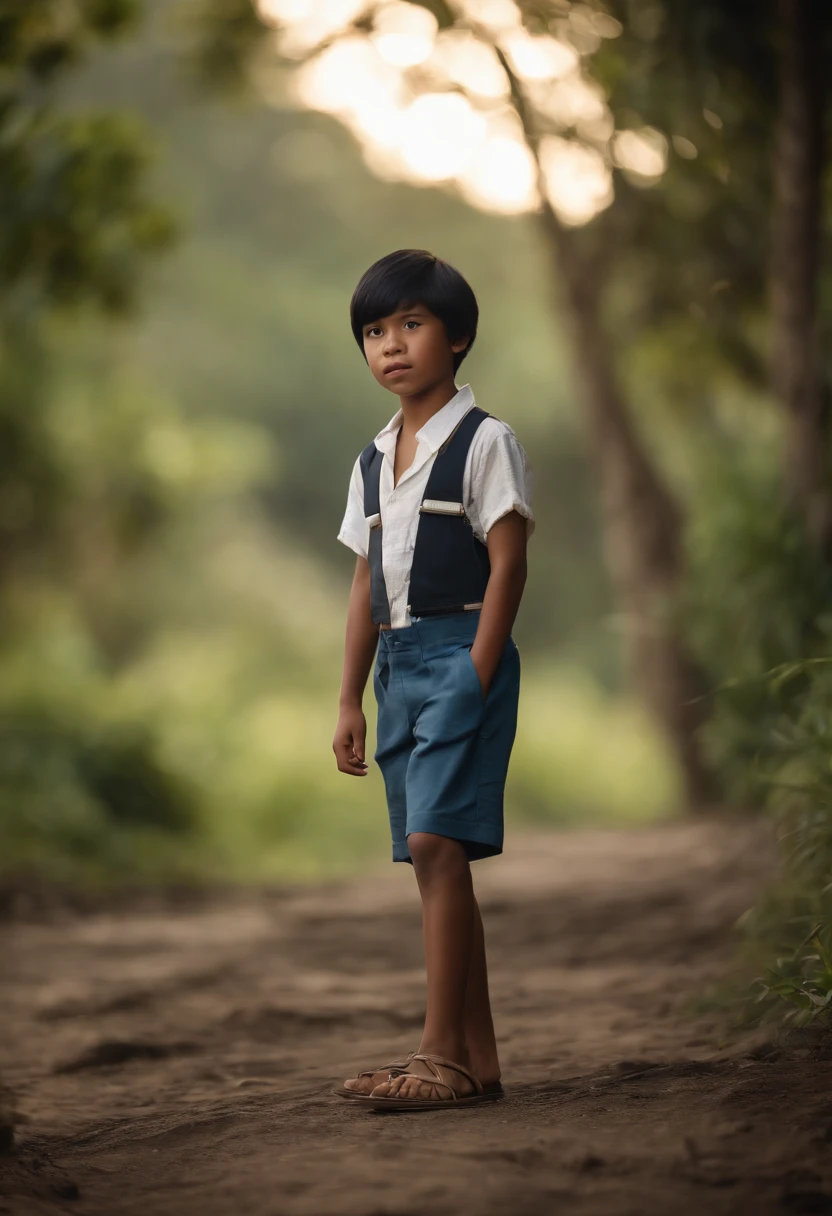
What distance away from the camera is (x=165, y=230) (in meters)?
5.67

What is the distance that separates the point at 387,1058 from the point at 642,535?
5.24m

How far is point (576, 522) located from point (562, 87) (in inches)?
553

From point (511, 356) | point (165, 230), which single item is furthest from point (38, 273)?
point (511, 356)

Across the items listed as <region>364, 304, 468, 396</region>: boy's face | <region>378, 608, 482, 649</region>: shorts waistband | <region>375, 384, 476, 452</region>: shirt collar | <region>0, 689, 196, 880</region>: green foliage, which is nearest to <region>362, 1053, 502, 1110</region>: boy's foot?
<region>378, 608, 482, 649</region>: shorts waistband

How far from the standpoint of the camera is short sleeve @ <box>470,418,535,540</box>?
2.39 metres

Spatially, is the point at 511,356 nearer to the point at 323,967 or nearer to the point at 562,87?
the point at 562,87

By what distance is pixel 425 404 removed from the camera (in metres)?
2.53

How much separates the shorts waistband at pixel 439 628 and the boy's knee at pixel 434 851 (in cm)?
33

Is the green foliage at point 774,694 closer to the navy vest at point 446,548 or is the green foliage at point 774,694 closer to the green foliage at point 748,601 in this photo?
the green foliage at point 748,601

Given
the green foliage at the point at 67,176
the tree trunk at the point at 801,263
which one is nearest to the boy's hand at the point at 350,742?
the tree trunk at the point at 801,263

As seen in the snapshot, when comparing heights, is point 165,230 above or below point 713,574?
above

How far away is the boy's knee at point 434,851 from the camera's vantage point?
2.35m

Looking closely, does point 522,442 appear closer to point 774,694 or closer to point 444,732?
point 774,694

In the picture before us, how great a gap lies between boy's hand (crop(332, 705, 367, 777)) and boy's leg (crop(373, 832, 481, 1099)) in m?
0.25
